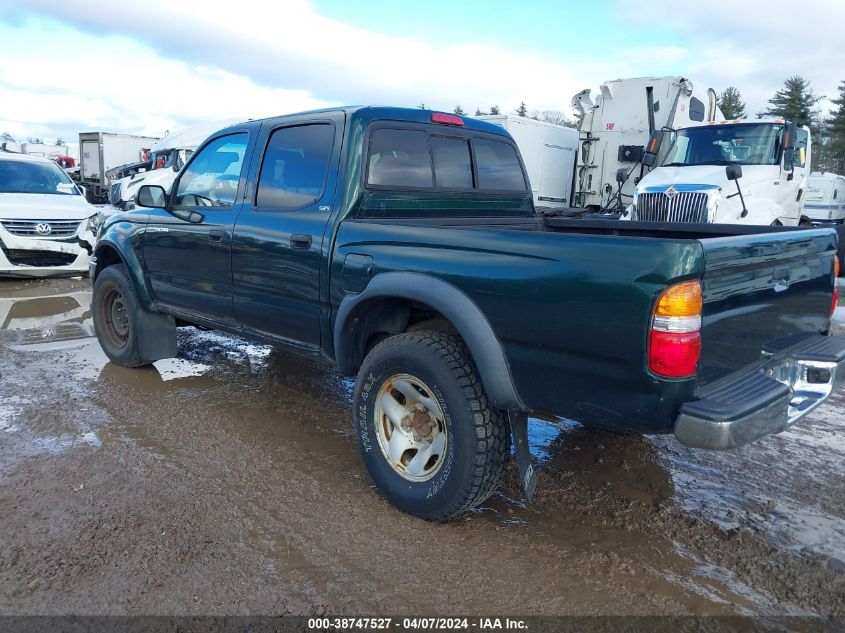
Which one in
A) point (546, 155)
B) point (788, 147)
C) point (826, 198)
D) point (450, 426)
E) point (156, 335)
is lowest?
point (156, 335)

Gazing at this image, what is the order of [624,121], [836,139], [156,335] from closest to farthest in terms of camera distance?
[156,335]
[624,121]
[836,139]

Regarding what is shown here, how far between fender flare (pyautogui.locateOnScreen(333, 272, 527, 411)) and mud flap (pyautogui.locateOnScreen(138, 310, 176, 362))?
2.62 meters

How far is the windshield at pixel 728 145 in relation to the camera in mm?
10023

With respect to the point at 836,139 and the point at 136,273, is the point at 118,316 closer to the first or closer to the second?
the point at 136,273

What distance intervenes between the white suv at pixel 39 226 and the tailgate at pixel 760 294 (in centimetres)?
966

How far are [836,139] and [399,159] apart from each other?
55.6 m

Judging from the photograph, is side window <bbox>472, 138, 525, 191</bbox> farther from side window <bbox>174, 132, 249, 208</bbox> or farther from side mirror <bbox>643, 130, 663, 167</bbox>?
side mirror <bbox>643, 130, 663, 167</bbox>

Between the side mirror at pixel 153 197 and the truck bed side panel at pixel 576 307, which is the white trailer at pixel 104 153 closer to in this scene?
the side mirror at pixel 153 197

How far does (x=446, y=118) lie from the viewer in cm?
412

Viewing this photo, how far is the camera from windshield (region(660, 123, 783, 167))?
1002cm

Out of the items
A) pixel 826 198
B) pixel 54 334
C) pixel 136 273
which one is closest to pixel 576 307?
pixel 136 273

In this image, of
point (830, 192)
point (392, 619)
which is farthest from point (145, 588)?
point (830, 192)

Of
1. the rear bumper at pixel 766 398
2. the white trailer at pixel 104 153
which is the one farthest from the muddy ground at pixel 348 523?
the white trailer at pixel 104 153

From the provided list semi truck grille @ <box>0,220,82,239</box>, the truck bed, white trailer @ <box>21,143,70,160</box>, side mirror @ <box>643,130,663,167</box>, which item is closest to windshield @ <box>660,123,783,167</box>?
side mirror @ <box>643,130,663,167</box>
